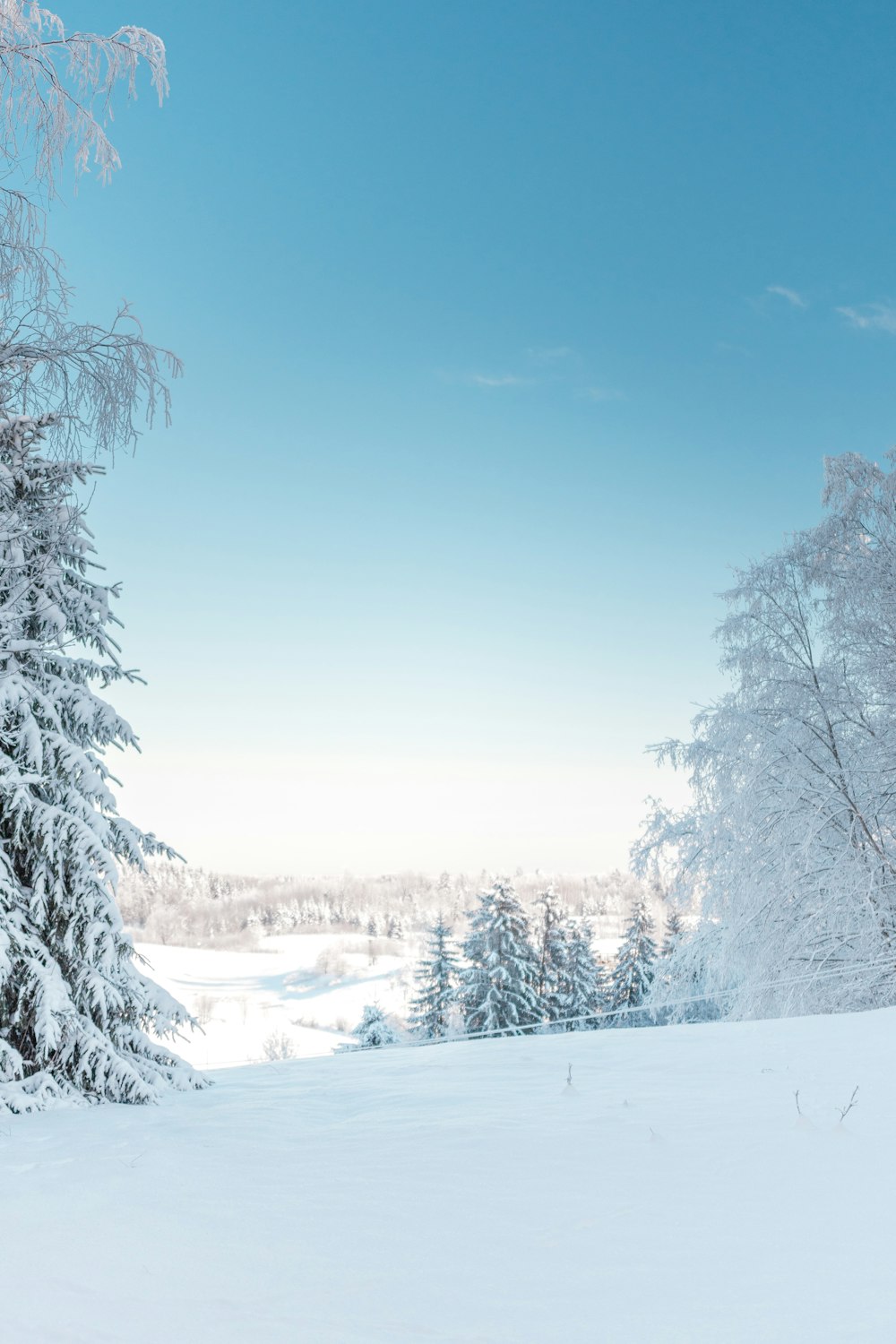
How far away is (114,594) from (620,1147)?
4587 millimetres

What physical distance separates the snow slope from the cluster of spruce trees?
775 inches

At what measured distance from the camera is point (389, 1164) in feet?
10.4

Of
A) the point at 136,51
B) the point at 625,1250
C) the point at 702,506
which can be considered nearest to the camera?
the point at 625,1250

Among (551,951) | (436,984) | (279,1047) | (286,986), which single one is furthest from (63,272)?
(286,986)

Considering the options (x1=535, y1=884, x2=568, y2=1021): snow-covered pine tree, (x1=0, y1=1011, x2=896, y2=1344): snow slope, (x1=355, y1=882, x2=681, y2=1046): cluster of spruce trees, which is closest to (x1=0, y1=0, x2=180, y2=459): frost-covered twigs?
(x1=0, y1=1011, x2=896, y2=1344): snow slope

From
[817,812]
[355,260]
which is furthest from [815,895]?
[355,260]

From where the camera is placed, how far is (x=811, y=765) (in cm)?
1095

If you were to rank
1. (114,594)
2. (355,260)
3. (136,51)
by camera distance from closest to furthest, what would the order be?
1. (136,51)
2. (114,594)
3. (355,260)

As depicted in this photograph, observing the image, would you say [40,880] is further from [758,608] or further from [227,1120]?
[758,608]

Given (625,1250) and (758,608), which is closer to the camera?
(625,1250)

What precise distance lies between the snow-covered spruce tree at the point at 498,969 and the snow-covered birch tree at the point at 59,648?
862 inches

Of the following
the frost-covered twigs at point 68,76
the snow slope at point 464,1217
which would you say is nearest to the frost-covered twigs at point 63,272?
the frost-covered twigs at point 68,76

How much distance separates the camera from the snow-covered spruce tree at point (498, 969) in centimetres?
2570

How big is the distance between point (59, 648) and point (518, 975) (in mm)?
24011
